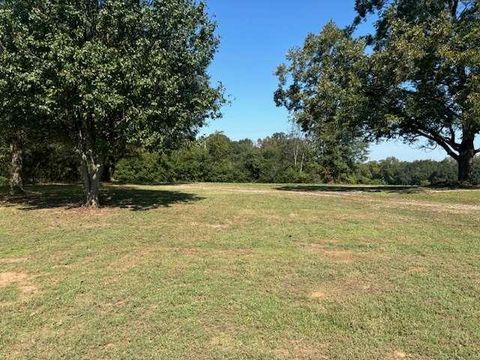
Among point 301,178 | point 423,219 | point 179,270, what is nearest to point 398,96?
point 423,219

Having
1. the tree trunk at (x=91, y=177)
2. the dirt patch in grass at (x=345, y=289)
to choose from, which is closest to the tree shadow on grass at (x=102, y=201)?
the tree trunk at (x=91, y=177)

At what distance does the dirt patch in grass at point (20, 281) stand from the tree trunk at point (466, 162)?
1953 centimetres

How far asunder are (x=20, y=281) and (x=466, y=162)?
20439mm

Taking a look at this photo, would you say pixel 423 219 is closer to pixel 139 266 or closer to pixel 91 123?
pixel 139 266

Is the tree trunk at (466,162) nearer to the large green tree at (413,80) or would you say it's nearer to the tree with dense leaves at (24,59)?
the large green tree at (413,80)

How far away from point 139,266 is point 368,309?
3497 millimetres

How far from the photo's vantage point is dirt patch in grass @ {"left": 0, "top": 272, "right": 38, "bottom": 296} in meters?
6.23

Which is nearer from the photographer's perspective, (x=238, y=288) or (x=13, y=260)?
(x=238, y=288)

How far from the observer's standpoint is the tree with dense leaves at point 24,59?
34.9 feet

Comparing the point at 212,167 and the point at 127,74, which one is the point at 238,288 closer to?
the point at 127,74

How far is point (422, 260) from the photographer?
762 cm

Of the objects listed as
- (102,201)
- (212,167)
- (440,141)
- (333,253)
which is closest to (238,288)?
(333,253)

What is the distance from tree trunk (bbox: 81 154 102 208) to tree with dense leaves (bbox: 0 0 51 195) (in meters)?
1.91

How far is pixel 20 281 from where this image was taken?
6578 mm
